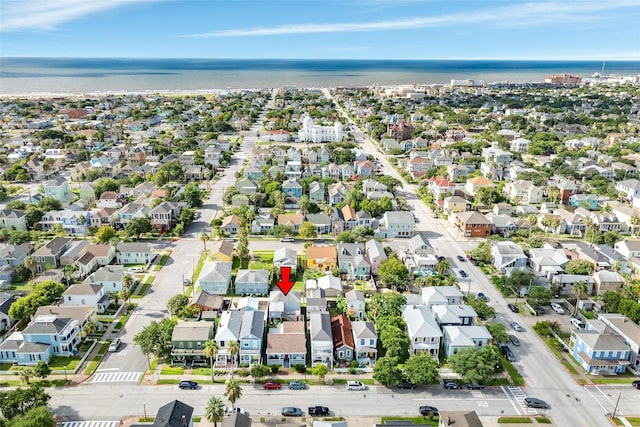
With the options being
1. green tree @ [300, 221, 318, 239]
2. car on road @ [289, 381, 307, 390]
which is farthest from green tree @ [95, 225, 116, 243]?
car on road @ [289, 381, 307, 390]

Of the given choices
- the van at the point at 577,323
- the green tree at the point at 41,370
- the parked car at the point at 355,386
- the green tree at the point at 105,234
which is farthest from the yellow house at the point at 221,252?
the van at the point at 577,323

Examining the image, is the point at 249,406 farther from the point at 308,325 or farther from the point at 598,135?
the point at 598,135

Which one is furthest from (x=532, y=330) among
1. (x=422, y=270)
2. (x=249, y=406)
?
A: (x=249, y=406)

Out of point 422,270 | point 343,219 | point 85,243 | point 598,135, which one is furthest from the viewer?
point 598,135

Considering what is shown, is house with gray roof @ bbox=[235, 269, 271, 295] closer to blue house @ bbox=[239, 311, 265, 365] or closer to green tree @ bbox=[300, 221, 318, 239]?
blue house @ bbox=[239, 311, 265, 365]

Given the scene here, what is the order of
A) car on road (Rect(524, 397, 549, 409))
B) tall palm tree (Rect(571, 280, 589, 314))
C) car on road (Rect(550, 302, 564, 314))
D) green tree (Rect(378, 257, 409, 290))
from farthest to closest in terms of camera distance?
1. green tree (Rect(378, 257, 409, 290))
2. car on road (Rect(550, 302, 564, 314))
3. tall palm tree (Rect(571, 280, 589, 314))
4. car on road (Rect(524, 397, 549, 409))

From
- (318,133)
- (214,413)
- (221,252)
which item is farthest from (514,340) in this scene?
(318,133)
